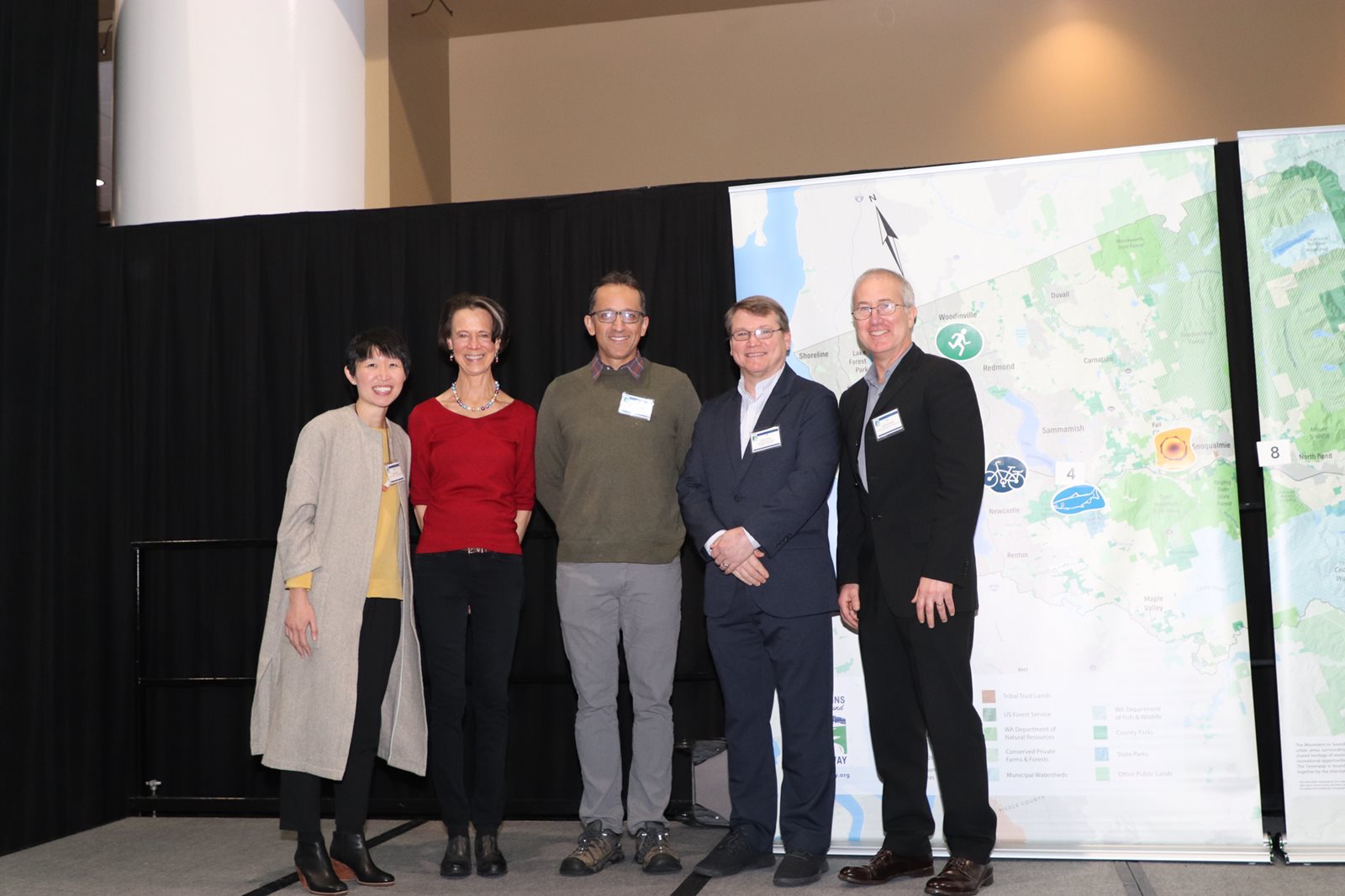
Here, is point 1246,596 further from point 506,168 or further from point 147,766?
point 506,168

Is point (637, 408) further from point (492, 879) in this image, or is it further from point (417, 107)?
point (417, 107)

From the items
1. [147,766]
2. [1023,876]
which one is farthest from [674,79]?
[1023,876]

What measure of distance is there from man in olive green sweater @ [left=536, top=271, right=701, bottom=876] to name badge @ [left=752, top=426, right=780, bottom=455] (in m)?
0.31

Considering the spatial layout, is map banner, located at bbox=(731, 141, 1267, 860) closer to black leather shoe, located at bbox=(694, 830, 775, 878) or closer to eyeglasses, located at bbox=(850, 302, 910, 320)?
black leather shoe, located at bbox=(694, 830, 775, 878)

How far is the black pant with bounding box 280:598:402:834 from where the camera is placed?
307 cm

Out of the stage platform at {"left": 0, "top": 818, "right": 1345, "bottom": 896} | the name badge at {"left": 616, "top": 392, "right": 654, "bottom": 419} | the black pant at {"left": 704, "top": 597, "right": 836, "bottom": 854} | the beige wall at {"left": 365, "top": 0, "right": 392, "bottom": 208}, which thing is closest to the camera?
the stage platform at {"left": 0, "top": 818, "right": 1345, "bottom": 896}

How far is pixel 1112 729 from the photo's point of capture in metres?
3.23

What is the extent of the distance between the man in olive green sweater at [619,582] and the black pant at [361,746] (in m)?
0.53

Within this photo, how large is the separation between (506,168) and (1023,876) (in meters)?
5.80

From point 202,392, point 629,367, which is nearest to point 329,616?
point 629,367

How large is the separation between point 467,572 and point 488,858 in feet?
2.83

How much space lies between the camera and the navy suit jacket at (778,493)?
9.94ft

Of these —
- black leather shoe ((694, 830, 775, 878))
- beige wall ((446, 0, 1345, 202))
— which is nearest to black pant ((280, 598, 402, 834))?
black leather shoe ((694, 830, 775, 878))

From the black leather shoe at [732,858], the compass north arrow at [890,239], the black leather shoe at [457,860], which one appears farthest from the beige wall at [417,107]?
the black leather shoe at [732,858]
